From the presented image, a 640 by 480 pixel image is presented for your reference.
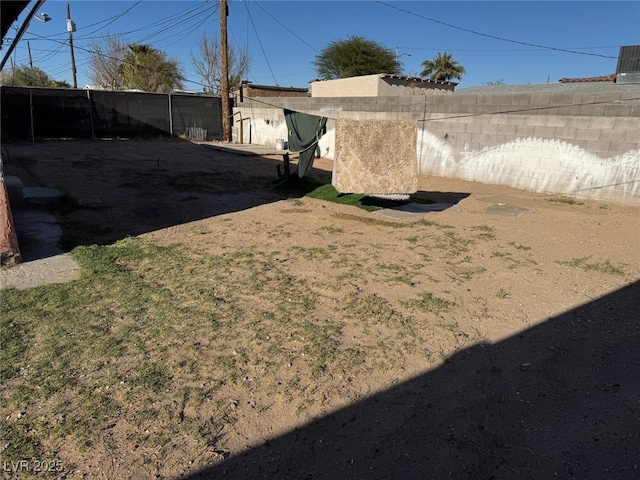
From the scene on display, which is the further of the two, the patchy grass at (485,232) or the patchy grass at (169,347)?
the patchy grass at (485,232)

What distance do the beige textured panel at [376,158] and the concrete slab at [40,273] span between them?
4.51 meters

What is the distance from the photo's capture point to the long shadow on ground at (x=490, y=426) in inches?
83.6

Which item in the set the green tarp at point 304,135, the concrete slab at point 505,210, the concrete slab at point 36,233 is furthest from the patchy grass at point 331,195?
the concrete slab at point 36,233

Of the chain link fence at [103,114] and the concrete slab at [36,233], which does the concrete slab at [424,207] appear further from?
the chain link fence at [103,114]

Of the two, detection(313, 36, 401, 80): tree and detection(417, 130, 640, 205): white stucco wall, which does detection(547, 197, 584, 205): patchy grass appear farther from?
detection(313, 36, 401, 80): tree

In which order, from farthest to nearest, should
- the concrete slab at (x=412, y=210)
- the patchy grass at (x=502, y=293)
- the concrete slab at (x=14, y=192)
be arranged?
1. the concrete slab at (x=412, y=210)
2. the concrete slab at (x=14, y=192)
3. the patchy grass at (x=502, y=293)

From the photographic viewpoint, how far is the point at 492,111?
1005 centimetres

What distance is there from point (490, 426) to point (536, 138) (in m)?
8.43

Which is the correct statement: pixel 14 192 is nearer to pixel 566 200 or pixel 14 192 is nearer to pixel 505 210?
pixel 505 210

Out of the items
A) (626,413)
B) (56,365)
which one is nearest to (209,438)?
(56,365)

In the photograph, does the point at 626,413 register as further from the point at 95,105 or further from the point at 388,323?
the point at 95,105

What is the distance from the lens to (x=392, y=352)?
124 inches

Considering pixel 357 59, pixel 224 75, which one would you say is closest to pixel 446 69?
pixel 357 59

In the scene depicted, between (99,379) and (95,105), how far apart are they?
1924 centimetres
